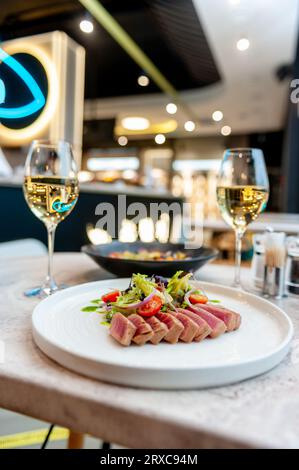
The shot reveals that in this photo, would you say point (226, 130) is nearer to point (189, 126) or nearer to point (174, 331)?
point (189, 126)

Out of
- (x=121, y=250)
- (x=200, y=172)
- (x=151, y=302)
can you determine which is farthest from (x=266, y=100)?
(x=151, y=302)

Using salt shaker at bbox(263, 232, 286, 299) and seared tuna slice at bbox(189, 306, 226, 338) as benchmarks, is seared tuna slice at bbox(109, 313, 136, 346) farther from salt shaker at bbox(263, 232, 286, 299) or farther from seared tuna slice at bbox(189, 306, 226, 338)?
salt shaker at bbox(263, 232, 286, 299)

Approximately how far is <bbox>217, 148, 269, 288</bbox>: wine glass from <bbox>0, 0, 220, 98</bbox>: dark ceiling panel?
361cm

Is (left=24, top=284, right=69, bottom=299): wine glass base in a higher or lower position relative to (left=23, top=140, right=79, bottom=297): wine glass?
lower

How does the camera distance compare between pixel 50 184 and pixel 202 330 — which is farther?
pixel 50 184

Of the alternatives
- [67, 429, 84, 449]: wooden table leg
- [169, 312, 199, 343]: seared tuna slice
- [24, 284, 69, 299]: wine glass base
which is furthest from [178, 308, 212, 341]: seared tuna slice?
[67, 429, 84, 449]: wooden table leg

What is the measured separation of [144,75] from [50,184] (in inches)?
256

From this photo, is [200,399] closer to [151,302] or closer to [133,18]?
[151,302]

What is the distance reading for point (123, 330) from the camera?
0.46m

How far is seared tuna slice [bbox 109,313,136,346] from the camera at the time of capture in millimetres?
452

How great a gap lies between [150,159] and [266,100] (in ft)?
15.0

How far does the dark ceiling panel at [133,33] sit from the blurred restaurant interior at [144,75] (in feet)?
0.06

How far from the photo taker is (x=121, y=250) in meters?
1.19

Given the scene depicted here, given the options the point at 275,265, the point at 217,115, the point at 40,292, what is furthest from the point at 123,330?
the point at 217,115
